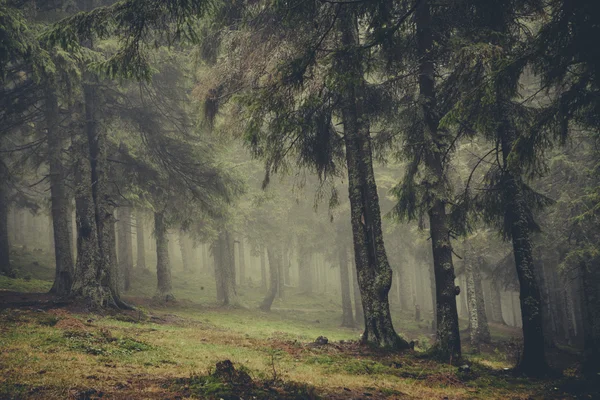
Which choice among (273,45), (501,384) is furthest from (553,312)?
(273,45)

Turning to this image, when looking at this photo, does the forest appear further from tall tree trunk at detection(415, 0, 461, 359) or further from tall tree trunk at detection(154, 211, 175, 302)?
tall tree trunk at detection(154, 211, 175, 302)

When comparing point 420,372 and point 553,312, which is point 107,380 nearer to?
point 420,372

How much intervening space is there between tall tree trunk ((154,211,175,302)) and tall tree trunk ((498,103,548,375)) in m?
17.5

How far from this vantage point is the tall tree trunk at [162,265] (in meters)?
20.5

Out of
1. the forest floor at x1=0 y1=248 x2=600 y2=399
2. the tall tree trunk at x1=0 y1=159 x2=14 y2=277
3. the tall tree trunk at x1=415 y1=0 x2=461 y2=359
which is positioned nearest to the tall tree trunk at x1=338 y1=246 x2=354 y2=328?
the forest floor at x1=0 y1=248 x2=600 y2=399

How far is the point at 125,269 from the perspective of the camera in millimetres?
24266

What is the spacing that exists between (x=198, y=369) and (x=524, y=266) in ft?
25.9

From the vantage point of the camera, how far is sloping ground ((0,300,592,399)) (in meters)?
5.04

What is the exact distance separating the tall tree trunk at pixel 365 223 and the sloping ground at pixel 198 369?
78 cm

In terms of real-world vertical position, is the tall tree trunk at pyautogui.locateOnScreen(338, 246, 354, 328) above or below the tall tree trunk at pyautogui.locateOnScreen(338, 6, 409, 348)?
below

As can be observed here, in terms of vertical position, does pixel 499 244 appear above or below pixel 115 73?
below

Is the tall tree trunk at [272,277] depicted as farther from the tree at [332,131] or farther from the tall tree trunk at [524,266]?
the tall tree trunk at [524,266]

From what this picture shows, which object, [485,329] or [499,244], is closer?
[485,329]

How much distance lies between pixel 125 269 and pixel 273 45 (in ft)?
65.9
